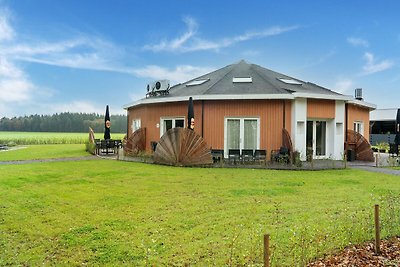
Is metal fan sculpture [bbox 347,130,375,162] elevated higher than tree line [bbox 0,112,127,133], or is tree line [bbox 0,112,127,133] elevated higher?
tree line [bbox 0,112,127,133]

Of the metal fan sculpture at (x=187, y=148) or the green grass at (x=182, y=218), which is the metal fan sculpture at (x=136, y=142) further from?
the green grass at (x=182, y=218)

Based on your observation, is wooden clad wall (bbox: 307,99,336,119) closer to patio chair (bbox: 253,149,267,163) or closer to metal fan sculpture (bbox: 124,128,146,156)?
patio chair (bbox: 253,149,267,163)

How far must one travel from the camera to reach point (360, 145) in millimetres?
17750

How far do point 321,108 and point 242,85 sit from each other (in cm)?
442

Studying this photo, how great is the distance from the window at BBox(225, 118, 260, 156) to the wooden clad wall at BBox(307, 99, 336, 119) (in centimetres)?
295

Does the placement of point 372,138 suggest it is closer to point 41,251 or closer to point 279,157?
point 279,157

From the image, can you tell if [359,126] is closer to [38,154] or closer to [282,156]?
[282,156]

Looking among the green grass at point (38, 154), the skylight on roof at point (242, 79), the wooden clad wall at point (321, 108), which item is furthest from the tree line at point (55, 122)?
the wooden clad wall at point (321, 108)

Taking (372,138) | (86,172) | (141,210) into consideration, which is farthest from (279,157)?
(372,138)

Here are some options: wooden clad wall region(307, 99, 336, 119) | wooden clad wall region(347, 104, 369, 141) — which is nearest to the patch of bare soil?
wooden clad wall region(307, 99, 336, 119)

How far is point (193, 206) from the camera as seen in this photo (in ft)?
23.0

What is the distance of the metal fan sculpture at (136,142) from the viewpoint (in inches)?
746

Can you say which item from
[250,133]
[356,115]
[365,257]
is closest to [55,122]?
[250,133]

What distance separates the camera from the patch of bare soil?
4176 mm
